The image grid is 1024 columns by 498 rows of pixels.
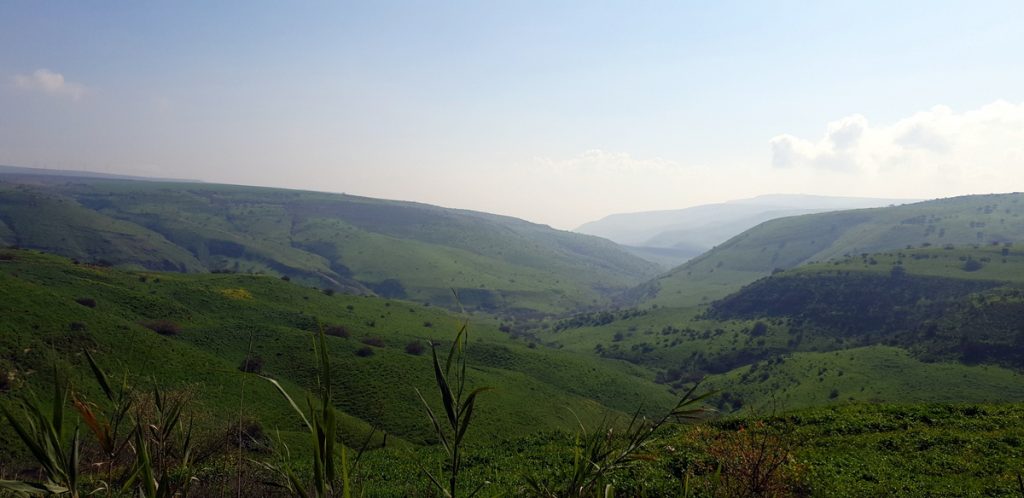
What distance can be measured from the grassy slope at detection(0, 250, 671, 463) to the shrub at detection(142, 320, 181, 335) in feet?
4.08

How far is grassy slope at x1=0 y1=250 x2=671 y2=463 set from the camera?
61.2 meters

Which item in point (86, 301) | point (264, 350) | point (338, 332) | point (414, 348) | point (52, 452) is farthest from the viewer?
point (414, 348)

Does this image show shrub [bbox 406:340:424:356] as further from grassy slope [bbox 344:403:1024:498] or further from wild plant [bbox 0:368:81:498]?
wild plant [bbox 0:368:81:498]

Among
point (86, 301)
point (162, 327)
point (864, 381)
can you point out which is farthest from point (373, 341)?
point (864, 381)

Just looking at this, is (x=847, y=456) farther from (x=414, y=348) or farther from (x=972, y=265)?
(x=972, y=265)

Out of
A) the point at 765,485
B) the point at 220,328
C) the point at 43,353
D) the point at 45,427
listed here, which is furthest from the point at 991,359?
the point at 43,353

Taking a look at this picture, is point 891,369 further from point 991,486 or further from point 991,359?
point 991,486

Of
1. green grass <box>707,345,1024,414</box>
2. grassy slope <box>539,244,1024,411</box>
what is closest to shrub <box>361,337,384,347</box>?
grassy slope <box>539,244,1024,411</box>

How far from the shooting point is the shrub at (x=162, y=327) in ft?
256

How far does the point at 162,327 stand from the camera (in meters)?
78.7

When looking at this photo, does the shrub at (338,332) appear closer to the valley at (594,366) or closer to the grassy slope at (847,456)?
the valley at (594,366)

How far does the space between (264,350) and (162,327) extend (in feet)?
49.4

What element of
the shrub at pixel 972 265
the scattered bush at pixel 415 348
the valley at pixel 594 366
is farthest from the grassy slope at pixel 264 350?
the shrub at pixel 972 265

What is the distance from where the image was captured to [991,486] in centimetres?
1806
